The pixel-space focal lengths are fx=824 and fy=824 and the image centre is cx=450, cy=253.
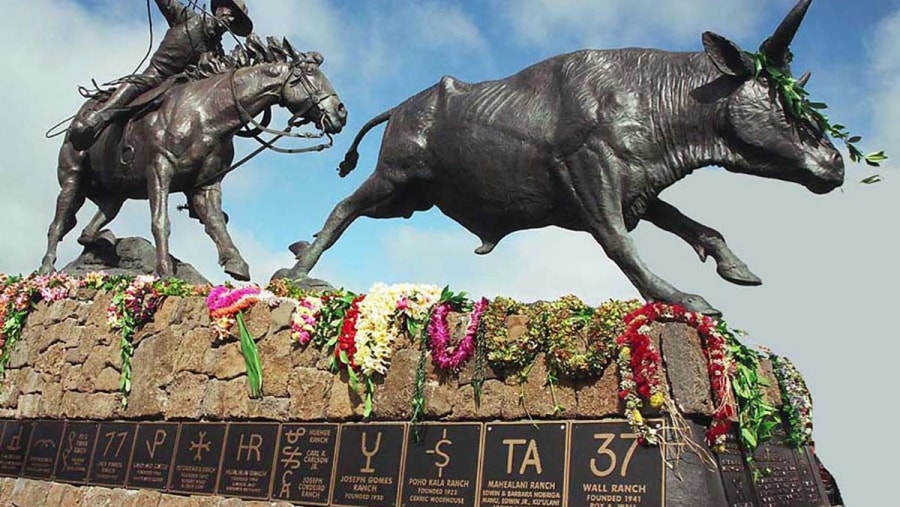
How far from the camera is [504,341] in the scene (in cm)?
559

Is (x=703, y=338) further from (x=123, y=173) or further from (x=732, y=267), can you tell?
(x=123, y=173)

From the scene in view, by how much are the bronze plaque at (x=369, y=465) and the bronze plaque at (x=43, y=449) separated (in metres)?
3.75

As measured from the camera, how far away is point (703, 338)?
16.8ft

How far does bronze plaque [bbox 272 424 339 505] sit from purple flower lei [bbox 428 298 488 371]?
42.4 inches

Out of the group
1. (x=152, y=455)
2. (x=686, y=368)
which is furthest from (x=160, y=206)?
(x=686, y=368)

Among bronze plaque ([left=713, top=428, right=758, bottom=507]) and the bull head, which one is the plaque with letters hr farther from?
the bull head

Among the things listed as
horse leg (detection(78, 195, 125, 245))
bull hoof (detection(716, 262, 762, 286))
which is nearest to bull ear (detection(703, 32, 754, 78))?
bull hoof (detection(716, 262, 762, 286))

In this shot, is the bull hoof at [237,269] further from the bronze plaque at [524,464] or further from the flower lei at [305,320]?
the bronze plaque at [524,464]

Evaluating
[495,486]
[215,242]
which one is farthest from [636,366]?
[215,242]

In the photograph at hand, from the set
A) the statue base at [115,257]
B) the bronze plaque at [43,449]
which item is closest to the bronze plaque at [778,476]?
the bronze plaque at [43,449]

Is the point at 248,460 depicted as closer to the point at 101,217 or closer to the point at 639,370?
the point at 639,370

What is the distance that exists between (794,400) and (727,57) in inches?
99.6

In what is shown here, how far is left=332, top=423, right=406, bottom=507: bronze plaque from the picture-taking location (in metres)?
5.88

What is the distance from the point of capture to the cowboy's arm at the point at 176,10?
10.5 metres
